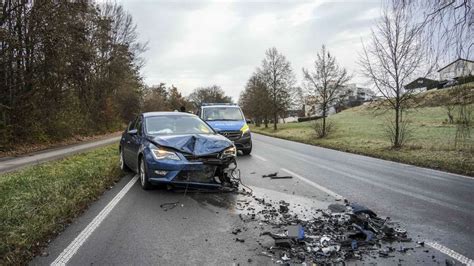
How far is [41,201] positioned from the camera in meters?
6.85

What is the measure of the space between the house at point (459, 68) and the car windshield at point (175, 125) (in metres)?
6.17

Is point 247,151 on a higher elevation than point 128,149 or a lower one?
lower

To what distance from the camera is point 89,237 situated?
502cm

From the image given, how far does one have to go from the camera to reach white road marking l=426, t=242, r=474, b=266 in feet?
13.2

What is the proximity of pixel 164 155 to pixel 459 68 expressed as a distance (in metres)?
7.53

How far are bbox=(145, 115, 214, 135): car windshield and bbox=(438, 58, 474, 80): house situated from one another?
617 centimetres

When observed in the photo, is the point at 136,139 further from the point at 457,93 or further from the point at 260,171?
the point at 457,93

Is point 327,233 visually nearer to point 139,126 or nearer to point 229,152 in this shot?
point 229,152

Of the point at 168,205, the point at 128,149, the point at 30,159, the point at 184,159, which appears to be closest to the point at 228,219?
the point at 168,205

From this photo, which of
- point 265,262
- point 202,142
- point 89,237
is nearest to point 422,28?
point 202,142

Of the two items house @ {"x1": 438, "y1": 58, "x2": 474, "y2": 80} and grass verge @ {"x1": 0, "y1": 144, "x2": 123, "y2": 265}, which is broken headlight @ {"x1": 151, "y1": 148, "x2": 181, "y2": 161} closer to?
grass verge @ {"x1": 0, "y1": 144, "x2": 123, "y2": 265}

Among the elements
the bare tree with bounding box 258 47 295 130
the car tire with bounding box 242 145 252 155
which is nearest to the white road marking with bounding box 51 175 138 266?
the car tire with bounding box 242 145 252 155

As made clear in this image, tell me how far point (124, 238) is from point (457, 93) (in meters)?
9.68

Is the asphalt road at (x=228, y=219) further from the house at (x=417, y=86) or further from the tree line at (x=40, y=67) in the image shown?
the tree line at (x=40, y=67)
